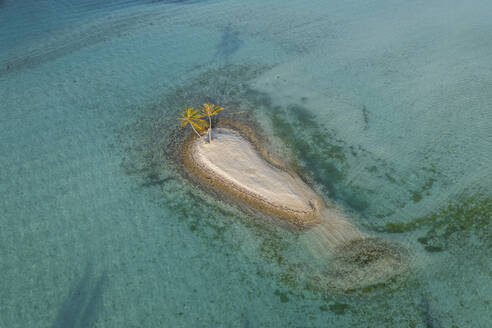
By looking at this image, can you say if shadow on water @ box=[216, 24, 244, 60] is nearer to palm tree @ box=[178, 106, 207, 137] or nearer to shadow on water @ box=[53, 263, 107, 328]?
palm tree @ box=[178, 106, 207, 137]

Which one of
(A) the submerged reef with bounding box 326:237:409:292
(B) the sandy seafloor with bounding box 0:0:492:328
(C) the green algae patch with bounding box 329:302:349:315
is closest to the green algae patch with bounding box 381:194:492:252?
(B) the sandy seafloor with bounding box 0:0:492:328

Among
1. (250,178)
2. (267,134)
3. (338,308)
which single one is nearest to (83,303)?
(250,178)

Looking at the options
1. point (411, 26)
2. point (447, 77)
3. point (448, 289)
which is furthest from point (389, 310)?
point (411, 26)

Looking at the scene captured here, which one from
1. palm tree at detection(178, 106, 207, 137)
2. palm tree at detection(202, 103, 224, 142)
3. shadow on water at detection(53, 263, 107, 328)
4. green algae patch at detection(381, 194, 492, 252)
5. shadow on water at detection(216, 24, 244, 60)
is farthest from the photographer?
shadow on water at detection(216, 24, 244, 60)

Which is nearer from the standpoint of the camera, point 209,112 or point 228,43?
point 209,112

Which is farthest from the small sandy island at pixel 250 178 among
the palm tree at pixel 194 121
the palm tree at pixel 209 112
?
the palm tree at pixel 194 121

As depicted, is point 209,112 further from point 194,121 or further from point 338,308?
point 338,308

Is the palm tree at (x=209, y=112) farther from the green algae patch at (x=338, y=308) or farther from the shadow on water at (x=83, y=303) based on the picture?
the green algae patch at (x=338, y=308)

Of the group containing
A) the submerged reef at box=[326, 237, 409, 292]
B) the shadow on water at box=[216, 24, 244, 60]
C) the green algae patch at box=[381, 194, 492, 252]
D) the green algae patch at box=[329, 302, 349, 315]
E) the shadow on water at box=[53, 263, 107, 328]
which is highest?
the shadow on water at box=[216, 24, 244, 60]

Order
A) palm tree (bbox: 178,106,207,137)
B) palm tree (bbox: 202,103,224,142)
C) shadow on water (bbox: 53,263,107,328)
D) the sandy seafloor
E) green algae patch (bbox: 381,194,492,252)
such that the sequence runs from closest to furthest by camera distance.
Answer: shadow on water (bbox: 53,263,107,328) → the sandy seafloor → green algae patch (bbox: 381,194,492,252) → palm tree (bbox: 202,103,224,142) → palm tree (bbox: 178,106,207,137)
